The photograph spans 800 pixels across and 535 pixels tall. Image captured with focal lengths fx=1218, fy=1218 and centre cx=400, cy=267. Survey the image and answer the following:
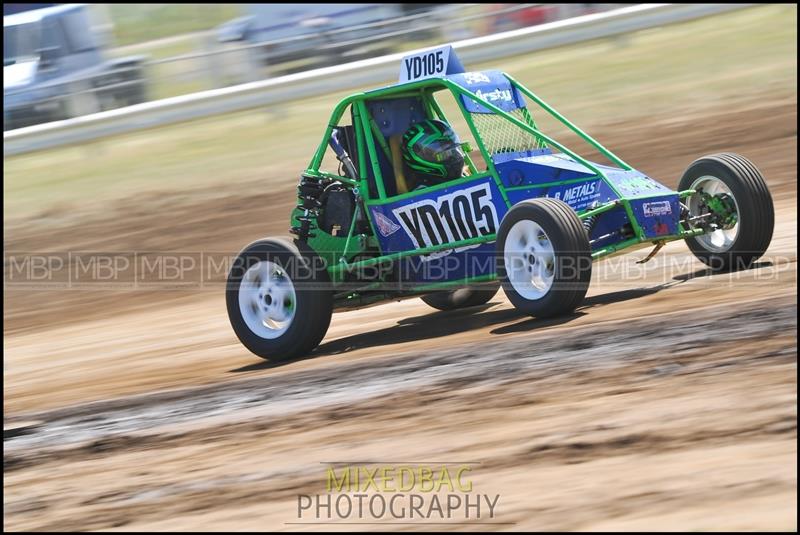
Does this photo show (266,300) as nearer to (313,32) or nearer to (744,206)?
(744,206)

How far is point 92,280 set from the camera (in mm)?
12312

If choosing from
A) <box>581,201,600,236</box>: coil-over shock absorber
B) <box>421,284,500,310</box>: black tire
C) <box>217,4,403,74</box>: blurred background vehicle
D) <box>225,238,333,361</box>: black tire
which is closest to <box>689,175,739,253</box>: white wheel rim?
<box>581,201,600,236</box>: coil-over shock absorber

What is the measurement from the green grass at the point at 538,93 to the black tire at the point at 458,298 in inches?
203

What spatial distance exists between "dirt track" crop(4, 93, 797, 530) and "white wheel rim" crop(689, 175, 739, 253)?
0.21 metres

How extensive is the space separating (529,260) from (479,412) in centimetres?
165

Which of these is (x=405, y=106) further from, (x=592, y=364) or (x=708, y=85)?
(x=708, y=85)

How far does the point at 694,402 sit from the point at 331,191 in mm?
3681

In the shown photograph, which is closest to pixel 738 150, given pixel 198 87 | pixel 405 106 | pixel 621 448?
pixel 405 106

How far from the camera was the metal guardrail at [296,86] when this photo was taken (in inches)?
577

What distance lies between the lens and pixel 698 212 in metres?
7.62

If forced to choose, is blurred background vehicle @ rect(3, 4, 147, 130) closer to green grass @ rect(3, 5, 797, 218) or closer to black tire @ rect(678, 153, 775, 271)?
green grass @ rect(3, 5, 797, 218)

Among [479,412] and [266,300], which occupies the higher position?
[266,300]

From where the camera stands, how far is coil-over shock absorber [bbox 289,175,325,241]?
25.8 feet

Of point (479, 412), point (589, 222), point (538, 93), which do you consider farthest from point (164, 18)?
point (479, 412)
